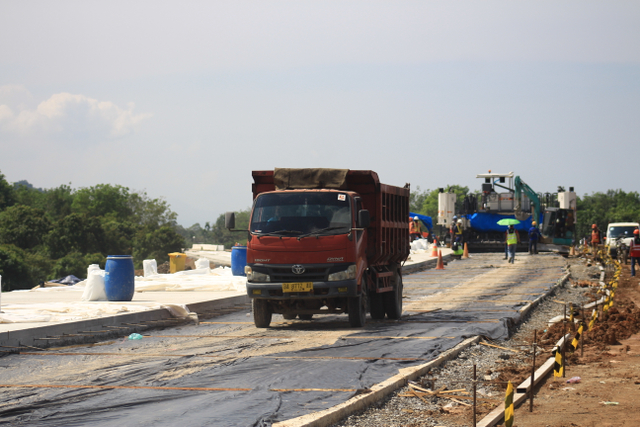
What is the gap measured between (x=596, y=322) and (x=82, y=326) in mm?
8809

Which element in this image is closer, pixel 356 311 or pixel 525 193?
pixel 356 311

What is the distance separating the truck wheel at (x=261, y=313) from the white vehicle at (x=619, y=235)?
29201mm

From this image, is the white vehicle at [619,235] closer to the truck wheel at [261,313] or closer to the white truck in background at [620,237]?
the white truck in background at [620,237]

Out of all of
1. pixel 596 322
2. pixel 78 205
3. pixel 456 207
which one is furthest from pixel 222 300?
pixel 78 205

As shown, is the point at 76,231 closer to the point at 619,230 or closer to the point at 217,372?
the point at 619,230

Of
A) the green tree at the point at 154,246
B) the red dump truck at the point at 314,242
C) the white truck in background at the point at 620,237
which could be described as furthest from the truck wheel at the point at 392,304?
the green tree at the point at 154,246

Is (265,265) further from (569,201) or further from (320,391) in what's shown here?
(569,201)

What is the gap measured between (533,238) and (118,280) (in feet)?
96.7

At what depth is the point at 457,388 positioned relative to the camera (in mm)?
7855

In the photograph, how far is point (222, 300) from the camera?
16.5 meters

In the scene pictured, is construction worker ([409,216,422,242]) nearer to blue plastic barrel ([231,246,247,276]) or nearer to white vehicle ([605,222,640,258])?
white vehicle ([605,222,640,258])

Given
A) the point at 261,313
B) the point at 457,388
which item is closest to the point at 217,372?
the point at 457,388

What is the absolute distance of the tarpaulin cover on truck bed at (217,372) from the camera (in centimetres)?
646

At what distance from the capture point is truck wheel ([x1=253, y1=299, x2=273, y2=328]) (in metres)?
12.7
